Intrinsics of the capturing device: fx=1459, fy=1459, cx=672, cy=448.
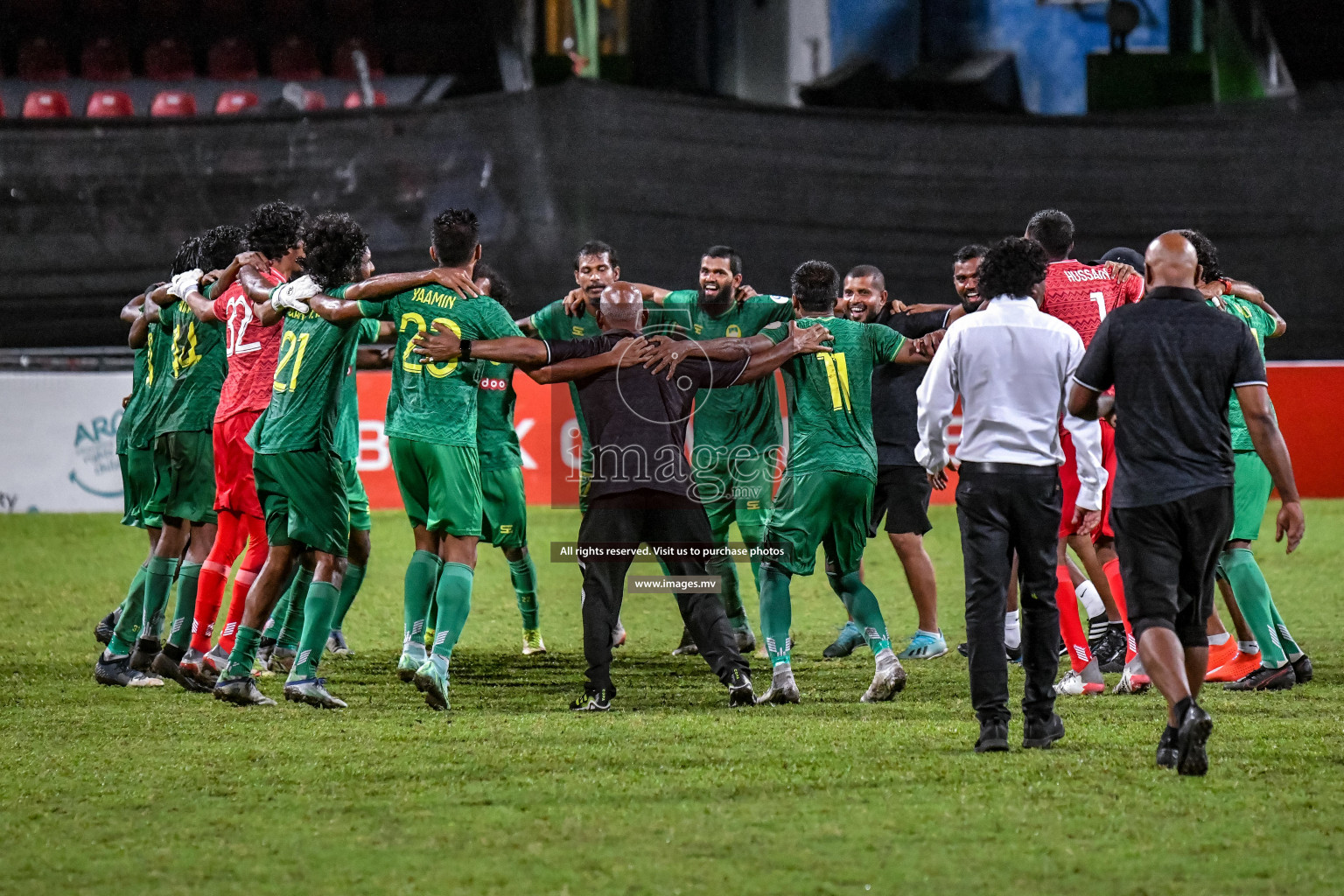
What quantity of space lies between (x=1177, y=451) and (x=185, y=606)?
462 cm

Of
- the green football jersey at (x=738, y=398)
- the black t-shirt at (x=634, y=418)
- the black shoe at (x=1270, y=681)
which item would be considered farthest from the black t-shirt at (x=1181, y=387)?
the green football jersey at (x=738, y=398)

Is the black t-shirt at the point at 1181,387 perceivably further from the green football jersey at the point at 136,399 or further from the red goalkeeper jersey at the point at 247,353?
the green football jersey at the point at 136,399

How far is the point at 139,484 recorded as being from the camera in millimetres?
7895

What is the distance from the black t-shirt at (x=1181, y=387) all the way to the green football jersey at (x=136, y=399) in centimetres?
523

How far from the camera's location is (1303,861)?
12.4ft

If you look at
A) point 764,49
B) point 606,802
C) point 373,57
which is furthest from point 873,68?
A: point 606,802

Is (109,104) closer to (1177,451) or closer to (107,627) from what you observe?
(107,627)

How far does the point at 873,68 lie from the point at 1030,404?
13.2 metres

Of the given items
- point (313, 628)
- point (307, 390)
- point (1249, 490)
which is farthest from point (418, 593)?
point (1249, 490)

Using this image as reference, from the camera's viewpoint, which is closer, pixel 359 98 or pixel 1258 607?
pixel 1258 607

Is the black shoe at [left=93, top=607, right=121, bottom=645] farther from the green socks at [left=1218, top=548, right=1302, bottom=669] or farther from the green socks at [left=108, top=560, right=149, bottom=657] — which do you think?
the green socks at [left=1218, top=548, right=1302, bottom=669]

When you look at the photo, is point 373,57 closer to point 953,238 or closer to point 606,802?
point 953,238

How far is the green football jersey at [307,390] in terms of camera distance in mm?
6512

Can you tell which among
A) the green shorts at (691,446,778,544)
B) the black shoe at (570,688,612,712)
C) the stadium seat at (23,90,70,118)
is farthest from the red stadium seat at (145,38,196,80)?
the black shoe at (570,688,612,712)
